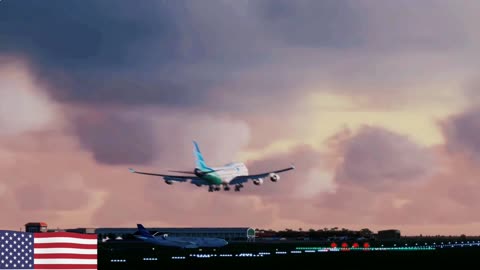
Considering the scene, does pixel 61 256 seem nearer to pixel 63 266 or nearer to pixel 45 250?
pixel 63 266

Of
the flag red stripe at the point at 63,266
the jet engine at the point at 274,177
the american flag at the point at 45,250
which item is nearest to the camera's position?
the american flag at the point at 45,250

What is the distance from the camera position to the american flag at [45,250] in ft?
150

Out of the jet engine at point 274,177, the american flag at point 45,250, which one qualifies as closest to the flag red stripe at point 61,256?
the american flag at point 45,250

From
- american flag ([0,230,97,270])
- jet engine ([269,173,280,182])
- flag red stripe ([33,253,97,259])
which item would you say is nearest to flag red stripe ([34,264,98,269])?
american flag ([0,230,97,270])

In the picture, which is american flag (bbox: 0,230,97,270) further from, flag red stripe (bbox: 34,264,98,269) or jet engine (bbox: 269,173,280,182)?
jet engine (bbox: 269,173,280,182)

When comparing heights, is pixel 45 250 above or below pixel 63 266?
above

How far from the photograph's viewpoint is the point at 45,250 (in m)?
48.5

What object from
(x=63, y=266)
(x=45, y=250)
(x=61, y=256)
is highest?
(x=45, y=250)

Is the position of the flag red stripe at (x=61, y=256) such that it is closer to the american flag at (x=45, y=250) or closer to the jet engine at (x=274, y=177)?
the american flag at (x=45, y=250)

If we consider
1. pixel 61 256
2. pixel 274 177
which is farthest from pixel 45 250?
pixel 274 177

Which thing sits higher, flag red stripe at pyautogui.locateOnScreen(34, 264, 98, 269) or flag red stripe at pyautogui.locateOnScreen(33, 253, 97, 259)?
flag red stripe at pyautogui.locateOnScreen(33, 253, 97, 259)

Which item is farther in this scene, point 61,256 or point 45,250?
point 61,256

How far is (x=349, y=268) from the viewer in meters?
114

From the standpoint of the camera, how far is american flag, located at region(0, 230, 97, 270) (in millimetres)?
45844
